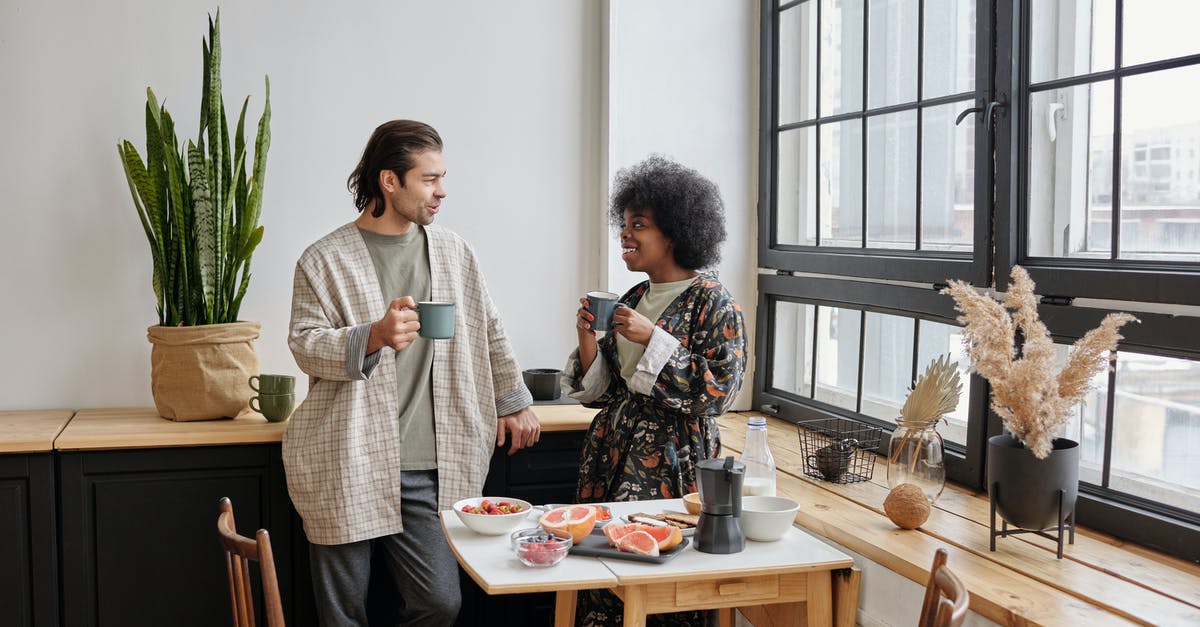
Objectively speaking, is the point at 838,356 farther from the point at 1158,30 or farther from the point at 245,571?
the point at 245,571

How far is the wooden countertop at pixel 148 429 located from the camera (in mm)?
3035

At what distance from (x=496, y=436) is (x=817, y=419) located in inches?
46.0

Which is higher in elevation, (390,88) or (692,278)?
(390,88)

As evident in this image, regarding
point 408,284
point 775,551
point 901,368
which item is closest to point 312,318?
point 408,284

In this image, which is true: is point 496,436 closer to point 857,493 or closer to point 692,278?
point 692,278

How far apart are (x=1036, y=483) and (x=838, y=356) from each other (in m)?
1.45

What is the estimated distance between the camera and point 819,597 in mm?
2336

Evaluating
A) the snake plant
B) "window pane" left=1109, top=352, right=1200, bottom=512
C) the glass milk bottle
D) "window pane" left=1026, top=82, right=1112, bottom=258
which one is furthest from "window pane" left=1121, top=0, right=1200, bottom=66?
the snake plant

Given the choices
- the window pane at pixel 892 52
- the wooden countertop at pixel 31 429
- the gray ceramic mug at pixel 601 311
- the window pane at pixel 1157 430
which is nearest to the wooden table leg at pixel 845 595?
the window pane at pixel 1157 430

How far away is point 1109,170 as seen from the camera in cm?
254

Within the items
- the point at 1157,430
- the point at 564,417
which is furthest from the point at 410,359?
the point at 1157,430

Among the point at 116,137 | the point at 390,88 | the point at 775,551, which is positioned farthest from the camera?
the point at 390,88

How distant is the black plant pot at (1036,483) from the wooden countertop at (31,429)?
2.50 m

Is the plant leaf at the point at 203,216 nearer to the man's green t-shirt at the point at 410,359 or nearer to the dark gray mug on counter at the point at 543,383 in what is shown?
the man's green t-shirt at the point at 410,359
